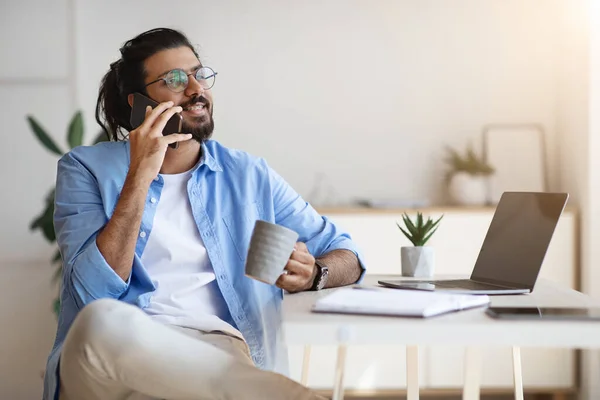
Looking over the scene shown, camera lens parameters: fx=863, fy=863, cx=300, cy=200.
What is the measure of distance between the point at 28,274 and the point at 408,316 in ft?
11.1

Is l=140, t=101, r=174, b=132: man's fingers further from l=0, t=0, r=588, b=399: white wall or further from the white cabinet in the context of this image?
l=0, t=0, r=588, b=399: white wall

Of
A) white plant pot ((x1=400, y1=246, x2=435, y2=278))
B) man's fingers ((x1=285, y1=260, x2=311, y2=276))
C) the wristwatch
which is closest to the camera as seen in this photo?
man's fingers ((x1=285, y1=260, x2=311, y2=276))

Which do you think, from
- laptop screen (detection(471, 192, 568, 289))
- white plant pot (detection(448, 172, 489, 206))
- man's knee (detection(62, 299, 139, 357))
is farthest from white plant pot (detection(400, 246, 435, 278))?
white plant pot (detection(448, 172, 489, 206))

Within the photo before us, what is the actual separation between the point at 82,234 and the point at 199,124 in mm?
459

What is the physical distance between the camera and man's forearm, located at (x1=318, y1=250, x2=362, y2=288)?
2016 millimetres

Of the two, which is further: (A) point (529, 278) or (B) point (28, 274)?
(B) point (28, 274)

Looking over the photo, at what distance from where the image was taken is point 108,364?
1566mm

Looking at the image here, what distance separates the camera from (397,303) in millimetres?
1466

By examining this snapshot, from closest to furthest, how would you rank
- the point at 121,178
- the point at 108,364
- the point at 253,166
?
the point at 108,364
the point at 121,178
the point at 253,166

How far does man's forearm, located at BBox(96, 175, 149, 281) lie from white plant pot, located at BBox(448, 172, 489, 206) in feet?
7.78

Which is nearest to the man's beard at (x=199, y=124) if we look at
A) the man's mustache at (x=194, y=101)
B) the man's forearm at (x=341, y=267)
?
the man's mustache at (x=194, y=101)

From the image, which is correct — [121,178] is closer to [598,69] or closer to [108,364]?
[108,364]

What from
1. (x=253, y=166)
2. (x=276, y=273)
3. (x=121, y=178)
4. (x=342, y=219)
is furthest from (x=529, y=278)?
(x=342, y=219)

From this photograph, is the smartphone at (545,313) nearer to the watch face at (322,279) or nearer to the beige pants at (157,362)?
the beige pants at (157,362)
